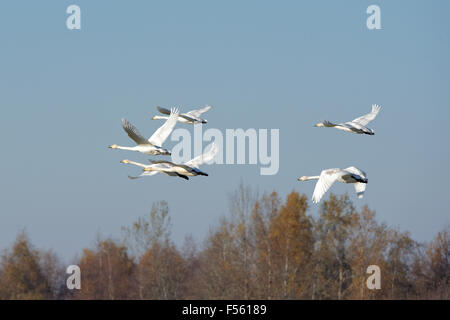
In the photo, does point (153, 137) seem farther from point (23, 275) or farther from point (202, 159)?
point (23, 275)

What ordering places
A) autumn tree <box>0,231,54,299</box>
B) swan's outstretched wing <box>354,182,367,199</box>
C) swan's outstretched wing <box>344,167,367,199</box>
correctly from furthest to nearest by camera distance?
1. autumn tree <box>0,231,54,299</box>
2. swan's outstretched wing <box>344,167,367,199</box>
3. swan's outstretched wing <box>354,182,367,199</box>

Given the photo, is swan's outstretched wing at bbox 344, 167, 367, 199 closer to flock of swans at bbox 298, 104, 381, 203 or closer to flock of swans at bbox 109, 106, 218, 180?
flock of swans at bbox 298, 104, 381, 203

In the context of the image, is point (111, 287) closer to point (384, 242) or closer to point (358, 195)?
point (384, 242)

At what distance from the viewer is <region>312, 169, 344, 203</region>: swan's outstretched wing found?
109 feet

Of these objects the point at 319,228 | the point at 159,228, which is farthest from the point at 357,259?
the point at 159,228

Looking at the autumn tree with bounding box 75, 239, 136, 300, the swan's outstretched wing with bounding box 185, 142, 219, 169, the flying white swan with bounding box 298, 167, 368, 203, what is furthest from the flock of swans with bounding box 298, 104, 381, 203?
the autumn tree with bounding box 75, 239, 136, 300

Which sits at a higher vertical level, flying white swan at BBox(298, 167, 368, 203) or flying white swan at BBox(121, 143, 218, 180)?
flying white swan at BBox(121, 143, 218, 180)

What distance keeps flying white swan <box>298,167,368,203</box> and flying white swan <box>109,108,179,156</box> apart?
5.81 m

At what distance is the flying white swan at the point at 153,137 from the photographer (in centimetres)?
3347

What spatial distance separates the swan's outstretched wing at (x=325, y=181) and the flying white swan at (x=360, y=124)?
2827mm

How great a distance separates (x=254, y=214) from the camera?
6962 cm

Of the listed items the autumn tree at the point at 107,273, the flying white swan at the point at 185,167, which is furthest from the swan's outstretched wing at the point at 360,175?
the autumn tree at the point at 107,273

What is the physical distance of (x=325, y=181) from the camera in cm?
3403

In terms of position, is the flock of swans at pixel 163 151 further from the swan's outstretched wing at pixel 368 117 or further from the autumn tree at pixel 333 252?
the autumn tree at pixel 333 252
